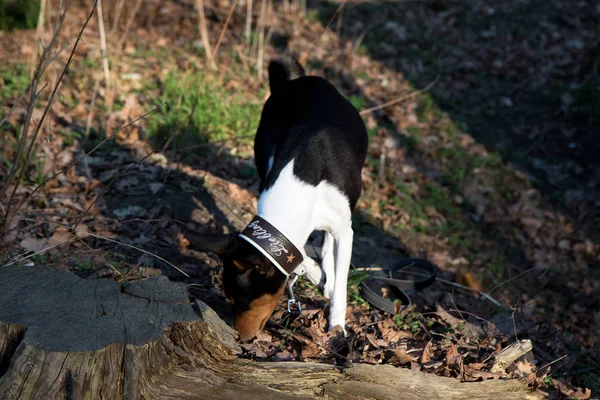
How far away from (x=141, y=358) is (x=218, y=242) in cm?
91

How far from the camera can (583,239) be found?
5.93 metres

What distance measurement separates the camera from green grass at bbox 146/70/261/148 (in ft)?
19.2

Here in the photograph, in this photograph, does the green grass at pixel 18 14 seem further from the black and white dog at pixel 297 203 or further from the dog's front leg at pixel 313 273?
the dog's front leg at pixel 313 273

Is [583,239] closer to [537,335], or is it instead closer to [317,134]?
[537,335]

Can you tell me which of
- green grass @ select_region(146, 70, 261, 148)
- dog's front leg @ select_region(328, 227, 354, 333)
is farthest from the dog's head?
green grass @ select_region(146, 70, 261, 148)

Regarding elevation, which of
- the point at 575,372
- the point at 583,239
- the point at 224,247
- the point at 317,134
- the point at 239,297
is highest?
the point at 317,134

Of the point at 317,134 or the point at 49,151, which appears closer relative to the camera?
the point at 317,134

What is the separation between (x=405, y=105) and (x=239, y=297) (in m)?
5.08

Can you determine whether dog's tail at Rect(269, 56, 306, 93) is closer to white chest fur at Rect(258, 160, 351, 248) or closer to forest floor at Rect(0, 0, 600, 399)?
forest floor at Rect(0, 0, 600, 399)

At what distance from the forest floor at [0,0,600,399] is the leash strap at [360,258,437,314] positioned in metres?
0.09

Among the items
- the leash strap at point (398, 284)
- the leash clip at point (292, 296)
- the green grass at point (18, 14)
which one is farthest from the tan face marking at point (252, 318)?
the green grass at point (18, 14)

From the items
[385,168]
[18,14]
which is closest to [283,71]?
[385,168]

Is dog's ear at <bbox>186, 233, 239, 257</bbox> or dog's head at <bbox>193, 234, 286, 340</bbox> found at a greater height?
dog's ear at <bbox>186, 233, 239, 257</bbox>

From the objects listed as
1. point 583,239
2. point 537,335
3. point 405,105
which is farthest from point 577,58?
point 537,335
